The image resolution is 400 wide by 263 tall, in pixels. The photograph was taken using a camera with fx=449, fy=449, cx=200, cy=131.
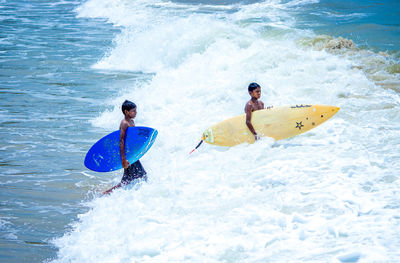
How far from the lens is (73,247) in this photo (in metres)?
4.12

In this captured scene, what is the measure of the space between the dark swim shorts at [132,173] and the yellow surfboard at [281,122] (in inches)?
52.9

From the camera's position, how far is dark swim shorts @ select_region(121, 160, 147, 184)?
529cm

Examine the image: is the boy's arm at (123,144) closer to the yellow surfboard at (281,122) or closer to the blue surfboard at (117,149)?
the blue surfboard at (117,149)

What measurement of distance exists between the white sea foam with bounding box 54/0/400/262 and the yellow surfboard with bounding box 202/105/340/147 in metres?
0.15

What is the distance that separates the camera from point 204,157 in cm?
600

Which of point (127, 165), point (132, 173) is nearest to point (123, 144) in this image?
point (127, 165)

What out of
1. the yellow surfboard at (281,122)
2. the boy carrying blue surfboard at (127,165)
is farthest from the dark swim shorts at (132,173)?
the yellow surfboard at (281,122)

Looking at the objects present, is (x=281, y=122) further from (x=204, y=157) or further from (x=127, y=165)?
(x=127, y=165)

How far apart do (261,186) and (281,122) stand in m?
1.50

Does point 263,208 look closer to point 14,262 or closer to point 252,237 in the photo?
point 252,237

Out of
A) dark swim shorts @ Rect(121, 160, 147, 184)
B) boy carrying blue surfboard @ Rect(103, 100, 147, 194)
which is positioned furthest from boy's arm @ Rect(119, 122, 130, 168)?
dark swim shorts @ Rect(121, 160, 147, 184)

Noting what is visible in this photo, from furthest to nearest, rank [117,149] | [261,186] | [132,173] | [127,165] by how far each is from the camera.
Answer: [117,149] → [132,173] → [127,165] → [261,186]

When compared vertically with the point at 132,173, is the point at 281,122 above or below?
above

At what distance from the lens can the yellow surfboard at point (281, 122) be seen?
5.96 meters
